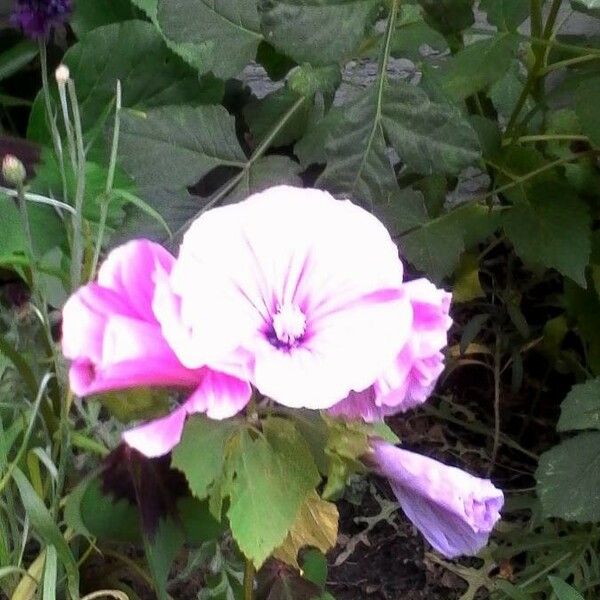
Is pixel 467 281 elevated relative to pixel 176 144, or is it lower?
lower

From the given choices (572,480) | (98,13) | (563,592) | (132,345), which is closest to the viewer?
(132,345)

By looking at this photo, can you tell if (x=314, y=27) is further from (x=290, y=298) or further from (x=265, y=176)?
(x=290, y=298)

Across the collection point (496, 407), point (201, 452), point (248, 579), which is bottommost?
point (496, 407)

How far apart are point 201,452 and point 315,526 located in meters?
0.09

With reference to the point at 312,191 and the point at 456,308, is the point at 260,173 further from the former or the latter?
the point at 456,308

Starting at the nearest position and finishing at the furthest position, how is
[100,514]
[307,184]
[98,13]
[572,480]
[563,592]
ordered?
[100,514] < [563,592] < [572,480] < [307,184] < [98,13]

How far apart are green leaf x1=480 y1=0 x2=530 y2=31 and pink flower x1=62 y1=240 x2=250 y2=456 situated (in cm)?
39

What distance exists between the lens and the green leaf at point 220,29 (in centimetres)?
57

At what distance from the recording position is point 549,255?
642 mm

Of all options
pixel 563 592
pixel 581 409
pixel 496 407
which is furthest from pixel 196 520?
pixel 496 407

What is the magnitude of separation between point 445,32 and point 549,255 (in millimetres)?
176

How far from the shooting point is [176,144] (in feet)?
1.87

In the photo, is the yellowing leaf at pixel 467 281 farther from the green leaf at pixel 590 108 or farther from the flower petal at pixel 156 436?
the flower petal at pixel 156 436

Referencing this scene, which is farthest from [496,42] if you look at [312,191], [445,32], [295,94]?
[312,191]
